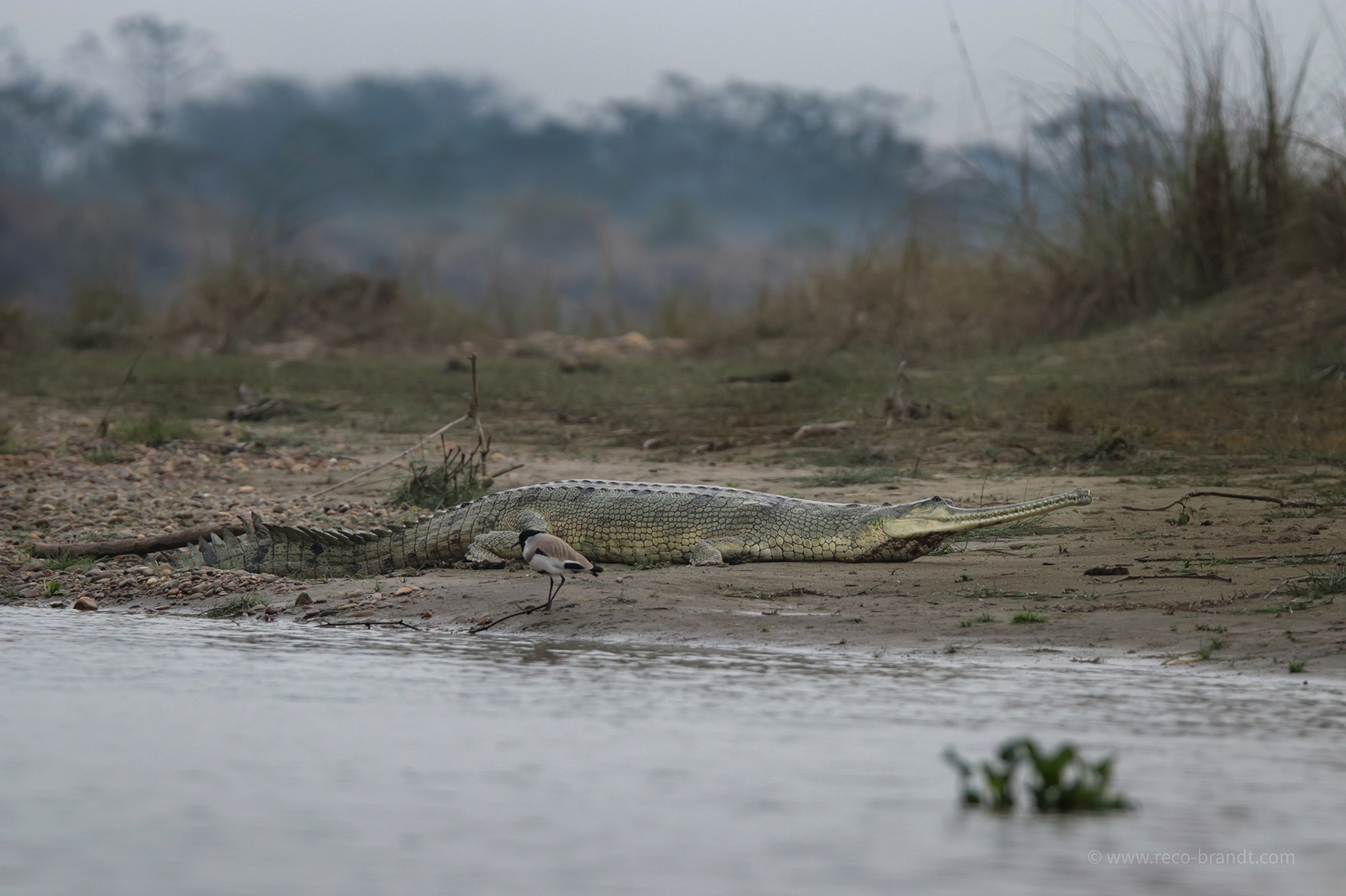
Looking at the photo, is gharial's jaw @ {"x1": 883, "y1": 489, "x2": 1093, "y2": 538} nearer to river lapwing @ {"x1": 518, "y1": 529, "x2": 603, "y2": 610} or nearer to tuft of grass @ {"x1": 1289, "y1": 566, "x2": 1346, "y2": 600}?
tuft of grass @ {"x1": 1289, "y1": 566, "x2": 1346, "y2": 600}

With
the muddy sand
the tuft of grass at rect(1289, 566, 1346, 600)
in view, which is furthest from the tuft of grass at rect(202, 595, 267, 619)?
the tuft of grass at rect(1289, 566, 1346, 600)

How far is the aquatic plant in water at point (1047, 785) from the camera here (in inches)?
96.9

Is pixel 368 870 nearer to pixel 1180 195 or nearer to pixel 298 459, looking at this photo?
pixel 298 459

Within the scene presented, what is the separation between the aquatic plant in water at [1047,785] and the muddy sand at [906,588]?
59.5 inches

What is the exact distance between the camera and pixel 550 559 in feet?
16.1

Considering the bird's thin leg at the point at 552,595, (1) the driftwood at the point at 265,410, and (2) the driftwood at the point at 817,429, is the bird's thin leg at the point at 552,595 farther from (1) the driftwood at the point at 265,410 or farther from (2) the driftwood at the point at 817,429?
(1) the driftwood at the point at 265,410

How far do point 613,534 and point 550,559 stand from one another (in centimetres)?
106

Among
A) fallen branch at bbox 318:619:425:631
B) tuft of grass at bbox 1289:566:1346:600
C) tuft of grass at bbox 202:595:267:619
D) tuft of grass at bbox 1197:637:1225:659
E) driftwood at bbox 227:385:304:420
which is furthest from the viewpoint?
driftwood at bbox 227:385:304:420

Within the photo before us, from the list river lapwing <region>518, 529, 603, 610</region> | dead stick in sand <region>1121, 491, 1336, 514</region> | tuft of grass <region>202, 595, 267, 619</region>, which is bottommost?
tuft of grass <region>202, 595, 267, 619</region>

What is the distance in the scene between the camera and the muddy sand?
4.24 metres

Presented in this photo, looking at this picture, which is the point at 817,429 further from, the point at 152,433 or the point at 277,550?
the point at 152,433


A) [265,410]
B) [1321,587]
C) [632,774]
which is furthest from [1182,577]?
[265,410]

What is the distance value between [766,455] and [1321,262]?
19.5 feet

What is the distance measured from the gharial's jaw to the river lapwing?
4.43ft
